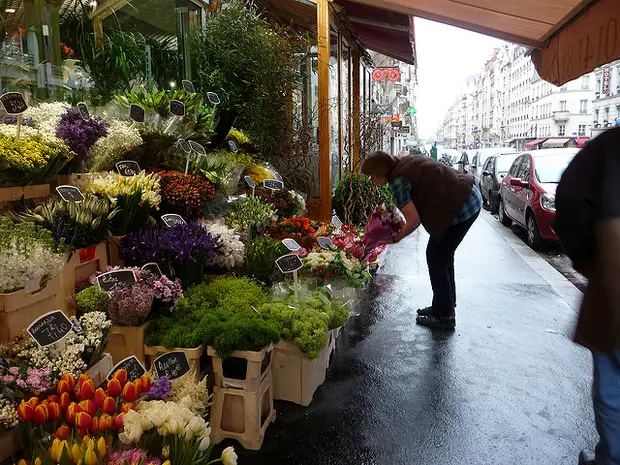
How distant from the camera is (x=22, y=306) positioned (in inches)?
105

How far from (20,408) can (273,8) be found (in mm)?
7979

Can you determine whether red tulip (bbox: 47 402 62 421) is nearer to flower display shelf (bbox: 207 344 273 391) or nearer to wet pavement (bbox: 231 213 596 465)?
flower display shelf (bbox: 207 344 273 391)

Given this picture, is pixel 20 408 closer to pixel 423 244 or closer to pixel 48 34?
pixel 48 34

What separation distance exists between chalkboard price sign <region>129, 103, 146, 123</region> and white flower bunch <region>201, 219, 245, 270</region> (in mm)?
1154

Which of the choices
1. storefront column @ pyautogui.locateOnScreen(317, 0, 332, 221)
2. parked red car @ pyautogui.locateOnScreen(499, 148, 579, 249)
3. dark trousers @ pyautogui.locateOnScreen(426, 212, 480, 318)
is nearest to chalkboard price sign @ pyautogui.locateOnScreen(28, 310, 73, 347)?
dark trousers @ pyautogui.locateOnScreen(426, 212, 480, 318)

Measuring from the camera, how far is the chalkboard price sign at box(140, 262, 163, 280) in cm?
320

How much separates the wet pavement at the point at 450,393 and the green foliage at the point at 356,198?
2354mm

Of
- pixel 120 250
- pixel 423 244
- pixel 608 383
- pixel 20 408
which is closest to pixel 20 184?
pixel 120 250

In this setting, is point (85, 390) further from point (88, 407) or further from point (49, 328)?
point (49, 328)

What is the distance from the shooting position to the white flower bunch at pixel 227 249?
4.05 metres

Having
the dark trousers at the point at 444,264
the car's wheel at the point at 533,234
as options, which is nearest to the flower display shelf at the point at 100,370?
the dark trousers at the point at 444,264

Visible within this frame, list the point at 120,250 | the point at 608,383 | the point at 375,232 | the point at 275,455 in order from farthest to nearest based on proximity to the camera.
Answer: the point at 375,232
the point at 120,250
the point at 275,455
the point at 608,383

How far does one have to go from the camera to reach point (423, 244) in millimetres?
10211

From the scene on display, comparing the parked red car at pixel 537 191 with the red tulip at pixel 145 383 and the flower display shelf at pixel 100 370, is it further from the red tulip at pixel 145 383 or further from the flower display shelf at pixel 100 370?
the red tulip at pixel 145 383
